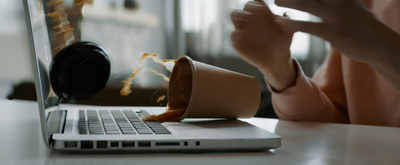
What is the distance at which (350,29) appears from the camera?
1.37 feet

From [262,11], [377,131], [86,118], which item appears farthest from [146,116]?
[377,131]

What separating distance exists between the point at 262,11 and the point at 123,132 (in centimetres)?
22

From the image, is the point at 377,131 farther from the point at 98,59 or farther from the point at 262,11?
the point at 98,59

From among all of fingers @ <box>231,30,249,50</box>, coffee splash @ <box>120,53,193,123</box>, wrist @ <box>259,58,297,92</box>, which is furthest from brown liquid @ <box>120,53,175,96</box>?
wrist @ <box>259,58,297,92</box>

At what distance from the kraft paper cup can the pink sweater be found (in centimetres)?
17

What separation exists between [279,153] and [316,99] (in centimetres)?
44

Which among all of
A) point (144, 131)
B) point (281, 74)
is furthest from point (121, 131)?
point (281, 74)

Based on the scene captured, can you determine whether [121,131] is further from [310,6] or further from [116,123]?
[310,6]

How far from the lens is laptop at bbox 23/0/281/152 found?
1.24 ft

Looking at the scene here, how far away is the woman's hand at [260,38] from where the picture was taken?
0.53m

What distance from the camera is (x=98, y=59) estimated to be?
19.7 inches

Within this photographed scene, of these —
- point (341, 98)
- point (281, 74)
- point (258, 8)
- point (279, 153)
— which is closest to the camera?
point (279, 153)

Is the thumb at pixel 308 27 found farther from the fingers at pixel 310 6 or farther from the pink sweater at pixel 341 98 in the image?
the pink sweater at pixel 341 98

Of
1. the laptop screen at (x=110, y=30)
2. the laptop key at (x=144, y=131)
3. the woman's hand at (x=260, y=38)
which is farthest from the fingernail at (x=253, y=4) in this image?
the laptop key at (x=144, y=131)
